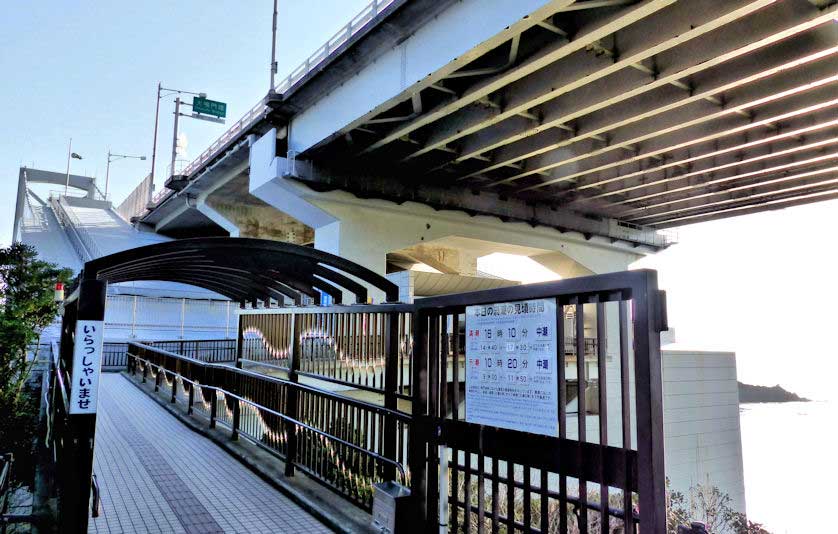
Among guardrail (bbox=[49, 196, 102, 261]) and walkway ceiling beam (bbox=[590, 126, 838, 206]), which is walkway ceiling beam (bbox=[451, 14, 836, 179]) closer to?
walkway ceiling beam (bbox=[590, 126, 838, 206])

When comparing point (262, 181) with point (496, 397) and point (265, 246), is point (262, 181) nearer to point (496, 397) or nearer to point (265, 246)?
point (265, 246)

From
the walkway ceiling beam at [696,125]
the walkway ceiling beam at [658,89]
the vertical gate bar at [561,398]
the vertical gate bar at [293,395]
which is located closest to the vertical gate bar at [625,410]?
the vertical gate bar at [561,398]

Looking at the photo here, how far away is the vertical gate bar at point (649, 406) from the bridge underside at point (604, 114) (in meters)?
8.13

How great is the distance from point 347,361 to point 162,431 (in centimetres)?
466

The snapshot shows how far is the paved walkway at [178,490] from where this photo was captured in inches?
195

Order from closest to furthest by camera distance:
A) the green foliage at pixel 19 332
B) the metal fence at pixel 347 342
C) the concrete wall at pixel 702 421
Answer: the metal fence at pixel 347 342 → the green foliage at pixel 19 332 → the concrete wall at pixel 702 421

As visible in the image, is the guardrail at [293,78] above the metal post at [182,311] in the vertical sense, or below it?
above

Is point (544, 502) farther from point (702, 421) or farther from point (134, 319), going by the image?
point (134, 319)

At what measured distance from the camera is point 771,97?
12.7 m

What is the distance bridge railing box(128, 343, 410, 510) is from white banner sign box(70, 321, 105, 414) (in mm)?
2255

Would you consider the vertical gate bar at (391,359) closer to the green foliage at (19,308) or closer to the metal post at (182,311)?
the green foliage at (19,308)

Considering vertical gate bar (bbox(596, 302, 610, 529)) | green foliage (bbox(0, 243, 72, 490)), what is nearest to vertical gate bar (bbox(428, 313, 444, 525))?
vertical gate bar (bbox(596, 302, 610, 529))

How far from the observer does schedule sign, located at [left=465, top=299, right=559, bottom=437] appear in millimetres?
2863

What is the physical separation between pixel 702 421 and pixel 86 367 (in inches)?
1149
